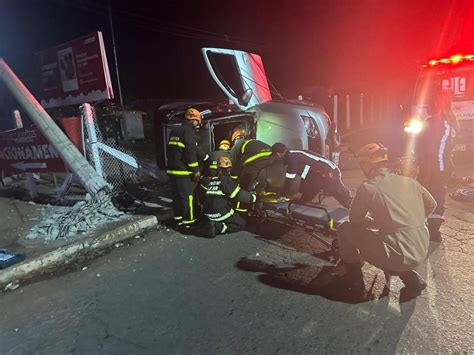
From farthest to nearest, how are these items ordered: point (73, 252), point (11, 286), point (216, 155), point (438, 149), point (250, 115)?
point (250, 115), point (216, 155), point (438, 149), point (73, 252), point (11, 286)

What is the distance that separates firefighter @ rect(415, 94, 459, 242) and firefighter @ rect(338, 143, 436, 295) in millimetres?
2131

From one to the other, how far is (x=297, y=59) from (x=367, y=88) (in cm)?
1554

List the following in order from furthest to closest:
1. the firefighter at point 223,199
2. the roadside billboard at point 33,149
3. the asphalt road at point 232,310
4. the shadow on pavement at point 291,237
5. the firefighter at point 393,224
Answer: the roadside billboard at point 33,149 → the firefighter at point 223,199 → the shadow on pavement at point 291,237 → the firefighter at point 393,224 → the asphalt road at point 232,310

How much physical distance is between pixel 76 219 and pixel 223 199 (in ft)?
7.37

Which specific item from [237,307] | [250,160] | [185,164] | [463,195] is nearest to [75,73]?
[185,164]

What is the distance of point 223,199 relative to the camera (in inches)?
193

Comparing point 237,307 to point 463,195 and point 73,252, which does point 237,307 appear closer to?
point 73,252

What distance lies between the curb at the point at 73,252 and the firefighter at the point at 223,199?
43.6 inches

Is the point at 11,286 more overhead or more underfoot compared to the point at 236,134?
more underfoot

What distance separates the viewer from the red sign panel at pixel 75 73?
7090 mm

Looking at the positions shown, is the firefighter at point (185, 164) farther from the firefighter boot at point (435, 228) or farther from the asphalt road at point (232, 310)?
the firefighter boot at point (435, 228)

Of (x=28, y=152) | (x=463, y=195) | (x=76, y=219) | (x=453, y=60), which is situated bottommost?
(x=463, y=195)

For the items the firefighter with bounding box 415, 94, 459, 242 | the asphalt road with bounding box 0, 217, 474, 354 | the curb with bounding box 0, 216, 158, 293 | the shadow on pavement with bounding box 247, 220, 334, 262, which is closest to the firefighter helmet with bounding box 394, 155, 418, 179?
the asphalt road with bounding box 0, 217, 474, 354

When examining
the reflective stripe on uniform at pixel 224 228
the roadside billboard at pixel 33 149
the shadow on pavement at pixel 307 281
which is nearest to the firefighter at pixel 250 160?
the reflective stripe on uniform at pixel 224 228
